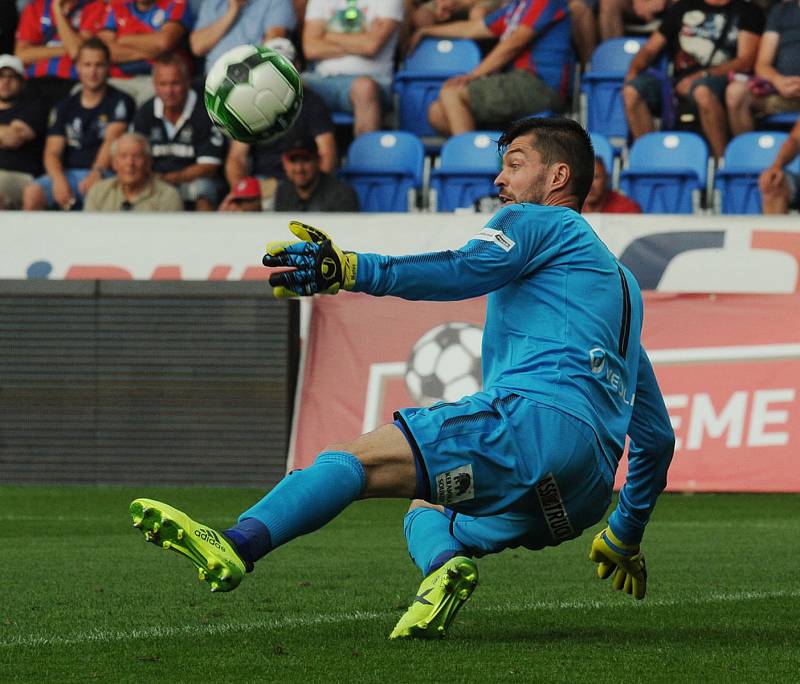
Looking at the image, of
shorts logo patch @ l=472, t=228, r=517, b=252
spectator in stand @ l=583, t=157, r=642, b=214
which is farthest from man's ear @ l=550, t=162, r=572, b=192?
spectator in stand @ l=583, t=157, r=642, b=214

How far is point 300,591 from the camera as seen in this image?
Result: 235 inches

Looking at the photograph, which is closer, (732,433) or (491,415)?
(491,415)

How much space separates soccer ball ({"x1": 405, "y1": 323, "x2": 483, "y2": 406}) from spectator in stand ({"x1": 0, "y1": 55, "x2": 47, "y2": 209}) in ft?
15.6

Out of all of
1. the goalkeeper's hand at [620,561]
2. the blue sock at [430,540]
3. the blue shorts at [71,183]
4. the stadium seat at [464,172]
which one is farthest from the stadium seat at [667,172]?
the blue sock at [430,540]

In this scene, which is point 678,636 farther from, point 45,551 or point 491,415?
point 45,551

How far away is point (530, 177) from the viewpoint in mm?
4578

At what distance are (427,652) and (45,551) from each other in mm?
3600

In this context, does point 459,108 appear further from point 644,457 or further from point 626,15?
point 644,457

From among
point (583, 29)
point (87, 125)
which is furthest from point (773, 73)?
point (87, 125)

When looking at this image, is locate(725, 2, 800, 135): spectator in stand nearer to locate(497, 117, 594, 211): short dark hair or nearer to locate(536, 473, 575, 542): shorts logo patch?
locate(497, 117, 594, 211): short dark hair

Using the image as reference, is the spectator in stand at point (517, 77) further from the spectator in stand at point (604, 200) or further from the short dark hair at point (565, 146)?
the short dark hair at point (565, 146)

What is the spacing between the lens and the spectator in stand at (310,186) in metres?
12.7

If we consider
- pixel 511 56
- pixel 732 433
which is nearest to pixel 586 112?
pixel 511 56

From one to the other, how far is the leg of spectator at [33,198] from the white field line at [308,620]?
9.18m
